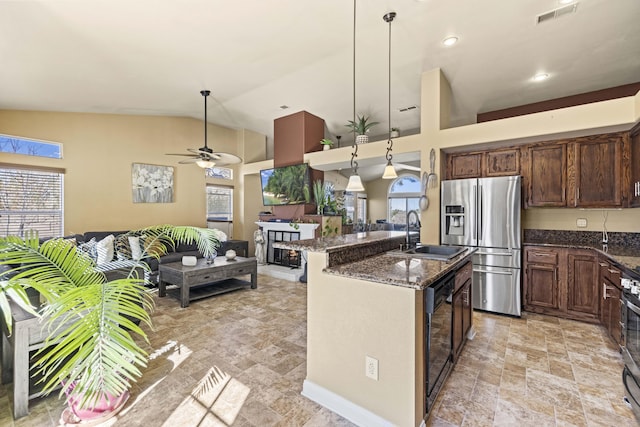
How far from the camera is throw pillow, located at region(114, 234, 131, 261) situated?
4.53 metres

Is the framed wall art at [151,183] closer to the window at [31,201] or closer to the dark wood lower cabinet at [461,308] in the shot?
the window at [31,201]

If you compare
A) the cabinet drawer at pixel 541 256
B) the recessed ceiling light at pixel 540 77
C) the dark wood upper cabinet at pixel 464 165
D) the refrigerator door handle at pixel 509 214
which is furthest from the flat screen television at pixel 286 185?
the recessed ceiling light at pixel 540 77

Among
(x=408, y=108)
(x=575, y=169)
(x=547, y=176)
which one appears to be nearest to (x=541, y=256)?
(x=547, y=176)

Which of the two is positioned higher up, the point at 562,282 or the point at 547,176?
the point at 547,176

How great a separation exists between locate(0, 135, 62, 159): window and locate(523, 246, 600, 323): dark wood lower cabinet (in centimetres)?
708

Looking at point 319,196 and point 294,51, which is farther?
point 319,196

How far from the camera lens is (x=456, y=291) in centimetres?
221

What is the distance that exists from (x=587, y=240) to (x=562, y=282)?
875 millimetres

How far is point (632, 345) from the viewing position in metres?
1.96

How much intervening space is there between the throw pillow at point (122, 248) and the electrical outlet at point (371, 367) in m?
4.37

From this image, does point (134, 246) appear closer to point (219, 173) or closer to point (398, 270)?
point (219, 173)

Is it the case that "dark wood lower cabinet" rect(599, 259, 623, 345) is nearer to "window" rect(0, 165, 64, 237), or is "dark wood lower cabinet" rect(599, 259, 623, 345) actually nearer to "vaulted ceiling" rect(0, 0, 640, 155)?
"vaulted ceiling" rect(0, 0, 640, 155)

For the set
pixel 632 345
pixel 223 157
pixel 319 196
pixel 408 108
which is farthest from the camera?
pixel 319 196

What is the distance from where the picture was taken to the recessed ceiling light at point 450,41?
318 centimetres
